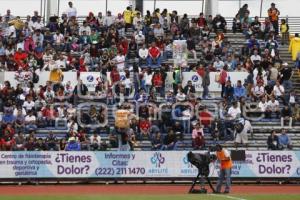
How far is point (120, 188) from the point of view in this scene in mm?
30562

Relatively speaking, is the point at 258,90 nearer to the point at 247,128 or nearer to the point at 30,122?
the point at 247,128

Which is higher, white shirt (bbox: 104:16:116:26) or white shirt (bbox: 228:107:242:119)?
white shirt (bbox: 104:16:116:26)

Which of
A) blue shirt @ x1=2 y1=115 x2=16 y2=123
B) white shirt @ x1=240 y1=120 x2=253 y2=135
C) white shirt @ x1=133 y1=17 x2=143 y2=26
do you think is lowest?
white shirt @ x1=240 y1=120 x2=253 y2=135

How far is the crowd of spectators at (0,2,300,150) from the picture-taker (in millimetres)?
35125

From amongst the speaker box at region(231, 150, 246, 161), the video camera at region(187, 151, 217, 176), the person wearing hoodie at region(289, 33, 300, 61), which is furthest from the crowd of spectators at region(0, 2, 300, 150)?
the video camera at region(187, 151, 217, 176)

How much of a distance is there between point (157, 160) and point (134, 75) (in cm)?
586

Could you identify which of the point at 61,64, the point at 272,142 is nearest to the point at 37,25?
the point at 61,64

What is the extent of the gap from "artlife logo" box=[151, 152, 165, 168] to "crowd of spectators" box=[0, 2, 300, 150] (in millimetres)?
851

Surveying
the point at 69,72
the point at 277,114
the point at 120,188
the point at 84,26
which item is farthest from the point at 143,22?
the point at 120,188

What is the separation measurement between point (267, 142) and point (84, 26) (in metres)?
11.6

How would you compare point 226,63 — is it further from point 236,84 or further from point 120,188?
point 120,188

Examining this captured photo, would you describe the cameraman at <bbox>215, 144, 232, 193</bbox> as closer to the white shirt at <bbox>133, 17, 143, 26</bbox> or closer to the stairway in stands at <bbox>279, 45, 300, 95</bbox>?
the stairway in stands at <bbox>279, 45, 300, 95</bbox>

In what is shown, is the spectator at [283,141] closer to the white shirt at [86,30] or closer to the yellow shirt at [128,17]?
the white shirt at [86,30]

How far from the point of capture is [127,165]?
33.5 m
